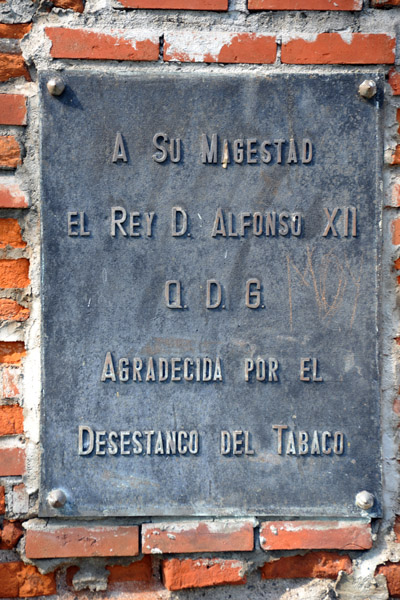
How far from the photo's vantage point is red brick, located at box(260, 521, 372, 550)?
1.55 m

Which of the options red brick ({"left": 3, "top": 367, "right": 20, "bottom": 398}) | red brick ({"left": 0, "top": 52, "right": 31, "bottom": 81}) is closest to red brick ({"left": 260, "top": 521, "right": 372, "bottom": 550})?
red brick ({"left": 3, "top": 367, "right": 20, "bottom": 398})

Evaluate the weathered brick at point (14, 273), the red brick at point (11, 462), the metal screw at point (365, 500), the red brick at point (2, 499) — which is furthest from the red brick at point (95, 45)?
the metal screw at point (365, 500)

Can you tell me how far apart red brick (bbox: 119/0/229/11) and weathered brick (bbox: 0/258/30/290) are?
28.8 inches

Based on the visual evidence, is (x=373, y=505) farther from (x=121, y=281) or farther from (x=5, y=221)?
(x=5, y=221)

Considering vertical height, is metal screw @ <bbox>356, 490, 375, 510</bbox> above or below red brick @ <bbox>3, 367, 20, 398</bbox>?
below

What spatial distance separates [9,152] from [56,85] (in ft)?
0.70

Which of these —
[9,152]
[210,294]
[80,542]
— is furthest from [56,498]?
[9,152]

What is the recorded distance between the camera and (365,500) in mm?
1529

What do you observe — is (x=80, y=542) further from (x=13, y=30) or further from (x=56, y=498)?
(x=13, y=30)

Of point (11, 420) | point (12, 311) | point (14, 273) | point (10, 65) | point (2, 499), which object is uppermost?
point (10, 65)

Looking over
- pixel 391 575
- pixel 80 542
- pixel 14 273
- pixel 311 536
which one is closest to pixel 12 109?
pixel 14 273

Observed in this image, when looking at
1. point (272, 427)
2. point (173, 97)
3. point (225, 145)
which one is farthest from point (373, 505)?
point (173, 97)

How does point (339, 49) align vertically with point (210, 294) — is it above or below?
above

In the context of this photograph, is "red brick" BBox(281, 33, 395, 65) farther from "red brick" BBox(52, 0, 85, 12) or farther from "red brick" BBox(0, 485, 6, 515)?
"red brick" BBox(0, 485, 6, 515)
